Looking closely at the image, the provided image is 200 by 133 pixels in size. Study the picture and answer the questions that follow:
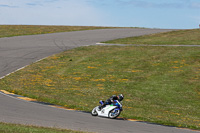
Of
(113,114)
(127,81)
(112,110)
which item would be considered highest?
(112,110)

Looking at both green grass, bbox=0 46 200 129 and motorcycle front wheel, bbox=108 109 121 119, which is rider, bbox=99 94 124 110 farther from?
green grass, bbox=0 46 200 129

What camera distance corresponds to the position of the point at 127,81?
80.9 ft

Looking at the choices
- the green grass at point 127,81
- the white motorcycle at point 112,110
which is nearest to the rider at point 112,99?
the white motorcycle at point 112,110

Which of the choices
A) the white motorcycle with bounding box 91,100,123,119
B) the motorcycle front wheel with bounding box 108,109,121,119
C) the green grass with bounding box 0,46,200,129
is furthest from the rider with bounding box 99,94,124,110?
the green grass with bounding box 0,46,200,129

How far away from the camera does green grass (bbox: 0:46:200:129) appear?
668 inches

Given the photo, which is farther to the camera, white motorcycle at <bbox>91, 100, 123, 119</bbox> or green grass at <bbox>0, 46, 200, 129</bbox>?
green grass at <bbox>0, 46, 200, 129</bbox>

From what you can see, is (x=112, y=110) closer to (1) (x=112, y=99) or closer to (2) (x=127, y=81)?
(1) (x=112, y=99)

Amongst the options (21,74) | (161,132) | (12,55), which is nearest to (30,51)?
(12,55)

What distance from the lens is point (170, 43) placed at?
142 ft

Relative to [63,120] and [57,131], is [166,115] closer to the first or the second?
[63,120]

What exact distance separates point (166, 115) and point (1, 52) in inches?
993

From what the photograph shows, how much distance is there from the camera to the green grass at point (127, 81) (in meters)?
17.0

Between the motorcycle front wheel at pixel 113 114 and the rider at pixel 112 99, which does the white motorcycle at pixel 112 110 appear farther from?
the rider at pixel 112 99

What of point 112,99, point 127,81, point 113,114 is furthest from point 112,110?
point 127,81
